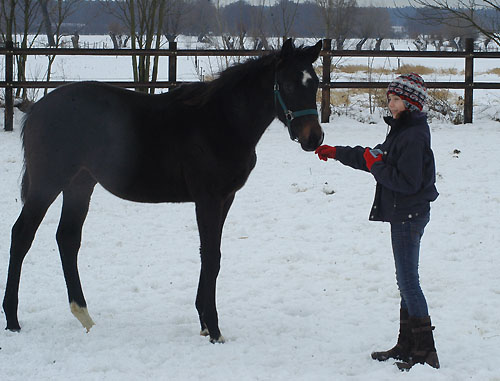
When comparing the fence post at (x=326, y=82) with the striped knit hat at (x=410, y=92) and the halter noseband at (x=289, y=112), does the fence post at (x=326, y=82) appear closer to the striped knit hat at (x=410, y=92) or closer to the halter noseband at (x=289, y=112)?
the halter noseband at (x=289, y=112)

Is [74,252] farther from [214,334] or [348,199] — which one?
[348,199]

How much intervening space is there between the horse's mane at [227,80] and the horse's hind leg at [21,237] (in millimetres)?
1151

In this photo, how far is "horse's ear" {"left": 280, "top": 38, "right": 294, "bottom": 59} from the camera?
3.55 m

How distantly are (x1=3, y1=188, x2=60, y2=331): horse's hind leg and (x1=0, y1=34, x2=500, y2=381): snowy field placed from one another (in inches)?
6.4

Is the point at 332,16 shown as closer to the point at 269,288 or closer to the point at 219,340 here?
the point at 269,288

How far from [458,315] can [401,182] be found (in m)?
1.49

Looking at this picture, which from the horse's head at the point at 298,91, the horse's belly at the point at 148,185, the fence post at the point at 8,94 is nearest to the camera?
the horse's head at the point at 298,91

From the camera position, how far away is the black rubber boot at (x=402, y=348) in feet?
11.1

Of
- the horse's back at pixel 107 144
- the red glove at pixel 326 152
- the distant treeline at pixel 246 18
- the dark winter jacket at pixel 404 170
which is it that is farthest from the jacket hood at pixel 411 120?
the distant treeline at pixel 246 18

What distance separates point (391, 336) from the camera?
3836mm

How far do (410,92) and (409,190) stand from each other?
1.83ft

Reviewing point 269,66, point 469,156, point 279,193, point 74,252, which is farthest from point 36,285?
point 469,156

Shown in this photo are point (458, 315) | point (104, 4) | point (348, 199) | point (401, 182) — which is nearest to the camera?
point (401, 182)

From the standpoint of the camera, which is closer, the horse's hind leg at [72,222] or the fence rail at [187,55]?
the horse's hind leg at [72,222]
